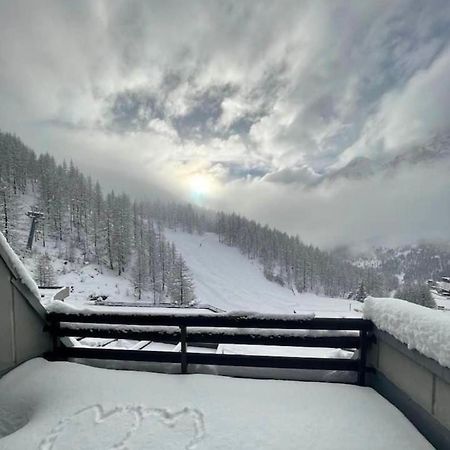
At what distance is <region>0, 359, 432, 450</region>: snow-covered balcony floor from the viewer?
2432 mm

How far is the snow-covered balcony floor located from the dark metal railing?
25 centimetres

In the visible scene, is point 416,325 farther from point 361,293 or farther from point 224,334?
point 361,293

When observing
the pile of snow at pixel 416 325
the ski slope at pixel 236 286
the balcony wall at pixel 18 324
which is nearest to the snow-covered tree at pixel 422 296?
the ski slope at pixel 236 286

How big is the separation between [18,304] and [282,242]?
107 metres

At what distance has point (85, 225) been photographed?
71438 mm

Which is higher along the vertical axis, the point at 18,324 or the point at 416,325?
the point at 416,325

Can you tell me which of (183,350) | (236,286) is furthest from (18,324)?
(236,286)

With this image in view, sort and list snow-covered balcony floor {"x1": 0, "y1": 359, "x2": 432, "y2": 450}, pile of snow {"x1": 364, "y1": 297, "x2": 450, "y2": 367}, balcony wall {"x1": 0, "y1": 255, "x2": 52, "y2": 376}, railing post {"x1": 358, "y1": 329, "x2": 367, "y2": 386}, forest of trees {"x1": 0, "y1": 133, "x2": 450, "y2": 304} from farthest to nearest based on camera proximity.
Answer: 1. forest of trees {"x1": 0, "y1": 133, "x2": 450, "y2": 304}
2. balcony wall {"x1": 0, "y1": 255, "x2": 52, "y2": 376}
3. railing post {"x1": 358, "y1": 329, "x2": 367, "y2": 386}
4. snow-covered balcony floor {"x1": 0, "y1": 359, "x2": 432, "y2": 450}
5. pile of snow {"x1": 364, "y1": 297, "x2": 450, "y2": 367}

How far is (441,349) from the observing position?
2.21 meters

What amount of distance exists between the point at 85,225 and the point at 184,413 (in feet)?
257

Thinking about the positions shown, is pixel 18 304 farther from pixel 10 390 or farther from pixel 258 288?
pixel 258 288

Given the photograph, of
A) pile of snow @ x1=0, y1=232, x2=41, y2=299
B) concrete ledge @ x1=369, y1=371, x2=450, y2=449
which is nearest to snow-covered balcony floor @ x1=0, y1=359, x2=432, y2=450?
concrete ledge @ x1=369, y1=371, x2=450, y2=449

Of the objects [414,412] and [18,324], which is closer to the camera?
[414,412]

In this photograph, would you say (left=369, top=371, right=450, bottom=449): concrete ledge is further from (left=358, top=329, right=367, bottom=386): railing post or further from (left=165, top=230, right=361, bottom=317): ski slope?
(left=165, top=230, right=361, bottom=317): ski slope
